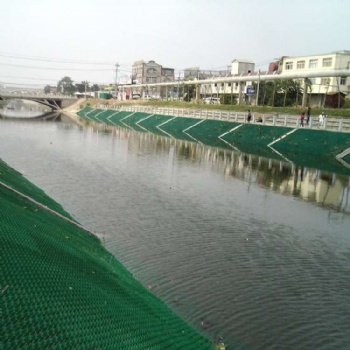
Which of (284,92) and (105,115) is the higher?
(284,92)

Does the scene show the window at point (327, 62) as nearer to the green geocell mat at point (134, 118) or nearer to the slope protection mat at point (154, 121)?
the slope protection mat at point (154, 121)

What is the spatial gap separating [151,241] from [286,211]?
669 centimetres

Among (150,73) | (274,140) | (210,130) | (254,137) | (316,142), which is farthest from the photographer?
(150,73)

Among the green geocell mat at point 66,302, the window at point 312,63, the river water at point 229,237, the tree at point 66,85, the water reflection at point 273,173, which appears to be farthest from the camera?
the tree at point 66,85

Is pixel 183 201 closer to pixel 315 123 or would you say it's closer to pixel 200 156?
pixel 200 156

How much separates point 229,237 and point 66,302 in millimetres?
8130

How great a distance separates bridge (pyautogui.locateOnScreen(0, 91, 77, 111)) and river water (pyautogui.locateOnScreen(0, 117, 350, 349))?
7323cm

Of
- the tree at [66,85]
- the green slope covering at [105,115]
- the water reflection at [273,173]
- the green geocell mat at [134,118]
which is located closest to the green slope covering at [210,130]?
the water reflection at [273,173]

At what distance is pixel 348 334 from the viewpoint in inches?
289

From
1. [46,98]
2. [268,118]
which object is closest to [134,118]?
[268,118]

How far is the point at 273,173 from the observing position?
2497cm

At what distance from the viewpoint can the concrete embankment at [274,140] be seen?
31.3 metres

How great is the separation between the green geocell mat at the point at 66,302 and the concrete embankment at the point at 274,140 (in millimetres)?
22487

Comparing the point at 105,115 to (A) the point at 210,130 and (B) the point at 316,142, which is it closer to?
(A) the point at 210,130
